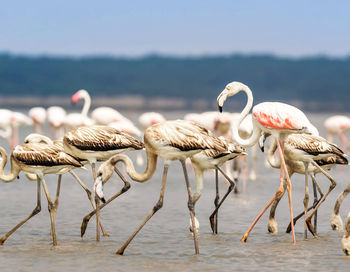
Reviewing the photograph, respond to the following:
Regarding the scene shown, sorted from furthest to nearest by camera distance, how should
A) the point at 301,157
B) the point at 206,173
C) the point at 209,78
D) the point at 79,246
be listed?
the point at 209,78, the point at 206,173, the point at 301,157, the point at 79,246

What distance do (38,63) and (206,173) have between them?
5252 inches

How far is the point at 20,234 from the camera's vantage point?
9.07 meters

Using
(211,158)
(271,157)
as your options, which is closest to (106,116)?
(271,157)

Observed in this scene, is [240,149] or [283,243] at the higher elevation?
[240,149]

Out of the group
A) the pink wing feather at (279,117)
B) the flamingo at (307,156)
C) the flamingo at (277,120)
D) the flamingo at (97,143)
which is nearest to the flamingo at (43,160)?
the flamingo at (97,143)

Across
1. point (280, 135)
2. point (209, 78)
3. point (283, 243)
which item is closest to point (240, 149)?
point (280, 135)

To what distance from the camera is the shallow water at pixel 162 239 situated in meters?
7.50

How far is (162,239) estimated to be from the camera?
8.82m

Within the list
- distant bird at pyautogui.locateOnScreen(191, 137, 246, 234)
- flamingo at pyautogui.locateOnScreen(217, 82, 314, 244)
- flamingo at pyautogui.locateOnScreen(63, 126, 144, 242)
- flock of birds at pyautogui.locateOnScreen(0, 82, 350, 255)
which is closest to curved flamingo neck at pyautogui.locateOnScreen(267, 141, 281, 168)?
flock of birds at pyautogui.locateOnScreen(0, 82, 350, 255)

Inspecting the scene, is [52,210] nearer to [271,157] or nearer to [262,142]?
[262,142]

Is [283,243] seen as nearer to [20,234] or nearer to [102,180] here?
[102,180]

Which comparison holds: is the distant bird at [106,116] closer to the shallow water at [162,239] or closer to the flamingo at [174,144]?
the shallow water at [162,239]

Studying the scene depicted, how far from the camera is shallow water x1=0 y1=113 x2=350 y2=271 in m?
7.50

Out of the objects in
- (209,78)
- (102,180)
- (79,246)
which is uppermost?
A: (209,78)
